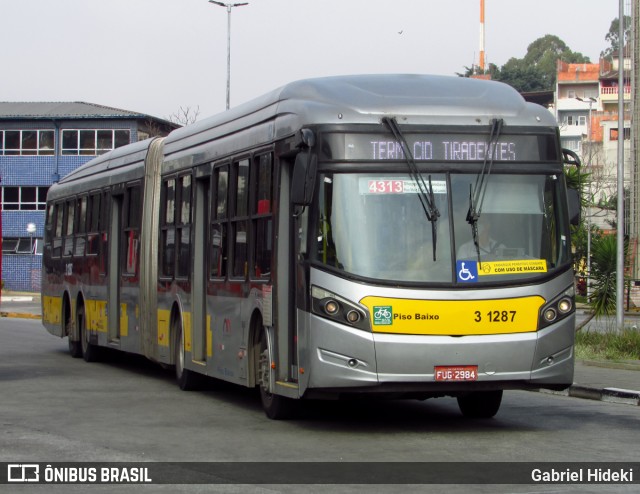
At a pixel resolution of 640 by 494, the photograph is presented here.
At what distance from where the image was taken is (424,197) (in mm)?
11844

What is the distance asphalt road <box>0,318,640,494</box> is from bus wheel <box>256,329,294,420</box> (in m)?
0.13

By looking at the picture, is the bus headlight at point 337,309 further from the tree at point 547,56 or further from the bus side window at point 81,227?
the tree at point 547,56

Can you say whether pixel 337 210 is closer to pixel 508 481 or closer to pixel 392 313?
pixel 392 313

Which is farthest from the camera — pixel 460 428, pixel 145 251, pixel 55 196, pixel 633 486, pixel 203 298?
pixel 55 196

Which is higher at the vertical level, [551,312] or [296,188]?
[296,188]

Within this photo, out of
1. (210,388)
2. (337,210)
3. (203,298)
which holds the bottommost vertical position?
(210,388)

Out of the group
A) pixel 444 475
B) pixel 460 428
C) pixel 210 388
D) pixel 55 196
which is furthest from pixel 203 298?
pixel 55 196

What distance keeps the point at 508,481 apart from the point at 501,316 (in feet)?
8.89

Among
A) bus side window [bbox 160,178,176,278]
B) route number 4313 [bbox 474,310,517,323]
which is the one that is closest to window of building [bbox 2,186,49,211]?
bus side window [bbox 160,178,176,278]

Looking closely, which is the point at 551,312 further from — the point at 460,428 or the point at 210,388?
the point at 210,388

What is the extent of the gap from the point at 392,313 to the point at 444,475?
7.48 feet

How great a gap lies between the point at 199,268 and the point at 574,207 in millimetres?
5461

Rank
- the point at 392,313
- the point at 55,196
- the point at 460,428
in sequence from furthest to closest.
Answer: the point at 55,196, the point at 460,428, the point at 392,313

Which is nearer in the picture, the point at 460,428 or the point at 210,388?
the point at 460,428
